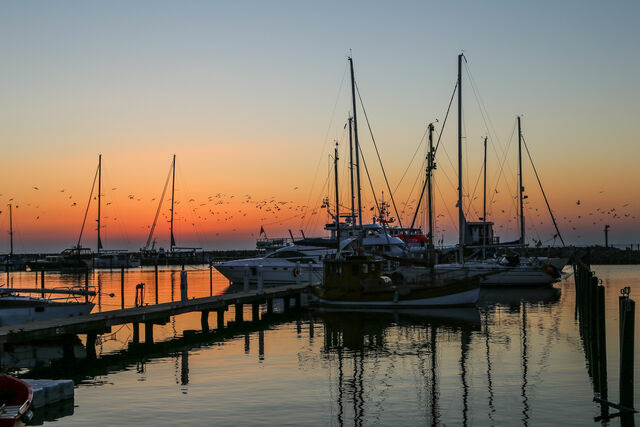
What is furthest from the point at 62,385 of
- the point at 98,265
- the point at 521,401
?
the point at 98,265

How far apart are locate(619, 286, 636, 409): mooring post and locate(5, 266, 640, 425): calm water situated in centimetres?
78

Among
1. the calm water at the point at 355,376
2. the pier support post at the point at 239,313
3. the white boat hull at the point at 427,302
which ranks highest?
the white boat hull at the point at 427,302

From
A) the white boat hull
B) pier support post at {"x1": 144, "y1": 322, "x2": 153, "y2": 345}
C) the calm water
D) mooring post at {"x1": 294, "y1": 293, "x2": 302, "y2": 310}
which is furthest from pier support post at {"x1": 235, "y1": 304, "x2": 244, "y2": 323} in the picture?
pier support post at {"x1": 144, "y1": 322, "x2": 153, "y2": 345}

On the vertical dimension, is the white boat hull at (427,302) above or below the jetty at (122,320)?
below

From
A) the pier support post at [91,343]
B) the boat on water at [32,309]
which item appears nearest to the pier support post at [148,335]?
the pier support post at [91,343]

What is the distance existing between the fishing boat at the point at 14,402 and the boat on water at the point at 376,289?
24.3 metres

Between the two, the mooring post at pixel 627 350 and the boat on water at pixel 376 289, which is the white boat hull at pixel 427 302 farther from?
the mooring post at pixel 627 350

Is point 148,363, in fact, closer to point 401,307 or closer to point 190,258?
point 401,307

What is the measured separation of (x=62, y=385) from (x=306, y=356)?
926cm

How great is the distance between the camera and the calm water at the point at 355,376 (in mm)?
16594

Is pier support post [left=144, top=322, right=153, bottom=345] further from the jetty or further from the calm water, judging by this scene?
the calm water

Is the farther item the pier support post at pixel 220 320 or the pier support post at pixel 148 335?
the pier support post at pixel 220 320

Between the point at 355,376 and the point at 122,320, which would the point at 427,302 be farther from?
the point at 122,320

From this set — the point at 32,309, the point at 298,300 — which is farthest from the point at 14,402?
the point at 298,300
